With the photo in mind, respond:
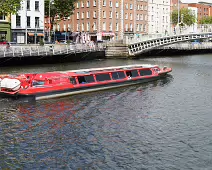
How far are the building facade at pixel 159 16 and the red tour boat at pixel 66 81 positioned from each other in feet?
233

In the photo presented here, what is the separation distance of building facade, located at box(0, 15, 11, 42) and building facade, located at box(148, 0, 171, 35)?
1879 inches

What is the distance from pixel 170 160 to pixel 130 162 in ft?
5.79

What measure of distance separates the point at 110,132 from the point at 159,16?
95073 millimetres

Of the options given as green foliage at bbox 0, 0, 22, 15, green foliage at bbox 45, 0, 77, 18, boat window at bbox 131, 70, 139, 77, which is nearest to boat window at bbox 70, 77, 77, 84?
boat window at bbox 131, 70, 139, 77

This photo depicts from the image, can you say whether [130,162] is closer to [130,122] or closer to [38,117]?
[130,122]

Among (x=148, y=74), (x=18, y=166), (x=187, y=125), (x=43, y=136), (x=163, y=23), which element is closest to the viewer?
(x=18, y=166)

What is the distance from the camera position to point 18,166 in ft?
59.0

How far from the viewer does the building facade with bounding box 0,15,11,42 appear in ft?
228

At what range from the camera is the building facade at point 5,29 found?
69.6 m

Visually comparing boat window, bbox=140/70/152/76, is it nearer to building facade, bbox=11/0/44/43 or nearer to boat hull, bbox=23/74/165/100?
boat hull, bbox=23/74/165/100

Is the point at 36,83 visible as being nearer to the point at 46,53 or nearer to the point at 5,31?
the point at 46,53

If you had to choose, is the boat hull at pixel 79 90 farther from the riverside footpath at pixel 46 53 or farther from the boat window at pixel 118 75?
the riverside footpath at pixel 46 53

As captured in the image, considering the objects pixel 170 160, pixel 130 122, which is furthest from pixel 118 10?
pixel 170 160

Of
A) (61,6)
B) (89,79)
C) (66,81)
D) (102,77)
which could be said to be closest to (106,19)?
(61,6)
